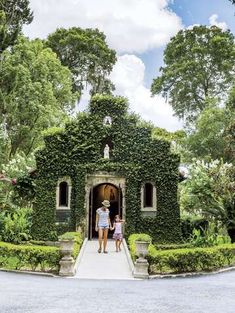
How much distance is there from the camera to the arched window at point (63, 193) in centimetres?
2212

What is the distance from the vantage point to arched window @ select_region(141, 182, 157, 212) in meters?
22.0

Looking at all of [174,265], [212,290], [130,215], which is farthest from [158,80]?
[212,290]

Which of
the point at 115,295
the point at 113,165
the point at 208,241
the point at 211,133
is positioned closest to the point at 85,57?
the point at 211,133

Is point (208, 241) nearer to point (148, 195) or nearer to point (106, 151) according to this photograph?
point (148, 195)

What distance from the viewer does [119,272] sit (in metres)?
14.0

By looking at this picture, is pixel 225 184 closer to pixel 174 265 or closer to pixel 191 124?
pixel 174 265

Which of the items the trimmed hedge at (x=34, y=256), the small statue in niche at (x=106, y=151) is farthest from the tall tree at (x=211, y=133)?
the trimmed hedge at (x=34, y=256)

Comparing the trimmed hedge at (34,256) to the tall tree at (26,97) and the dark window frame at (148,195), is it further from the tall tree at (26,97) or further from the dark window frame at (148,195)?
the tall tree at (26,97)

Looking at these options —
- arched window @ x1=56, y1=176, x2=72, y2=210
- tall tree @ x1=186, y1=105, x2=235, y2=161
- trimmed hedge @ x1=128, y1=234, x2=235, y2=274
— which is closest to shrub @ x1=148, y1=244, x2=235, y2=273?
trimmed hedge @ x1=128, y1=234, x2=235, y2=274

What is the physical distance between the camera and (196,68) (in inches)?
1550

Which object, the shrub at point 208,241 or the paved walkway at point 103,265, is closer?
the paved walkway at point 103,265

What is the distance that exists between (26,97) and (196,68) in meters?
15.9

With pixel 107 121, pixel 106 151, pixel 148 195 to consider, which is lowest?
pixel 148 195

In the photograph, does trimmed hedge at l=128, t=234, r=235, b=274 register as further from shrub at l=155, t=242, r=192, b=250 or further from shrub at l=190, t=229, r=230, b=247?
shrub at l=155, t=242, r=192, b=250
